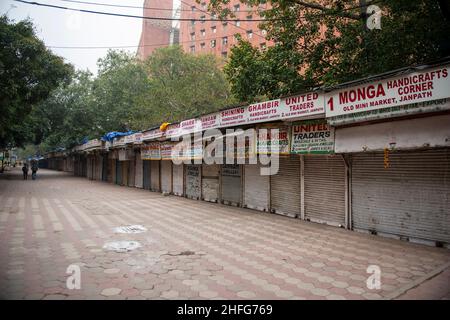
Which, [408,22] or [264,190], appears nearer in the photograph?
[408,22]

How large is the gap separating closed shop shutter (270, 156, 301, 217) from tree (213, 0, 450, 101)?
3.68 m

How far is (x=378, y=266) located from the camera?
5.30 m

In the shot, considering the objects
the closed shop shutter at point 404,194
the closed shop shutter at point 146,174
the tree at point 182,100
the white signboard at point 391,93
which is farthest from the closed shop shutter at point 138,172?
the white signboard at point 391,93

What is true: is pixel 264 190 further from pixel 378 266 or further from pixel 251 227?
pixel 378 266

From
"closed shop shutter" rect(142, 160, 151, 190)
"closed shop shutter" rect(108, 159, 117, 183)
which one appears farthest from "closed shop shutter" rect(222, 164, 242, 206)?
"closed shop shutter" rect(108, 159, 117, 183)

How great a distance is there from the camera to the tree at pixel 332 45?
9.54 meters

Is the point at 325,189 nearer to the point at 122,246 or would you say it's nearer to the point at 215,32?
the point at 122,246

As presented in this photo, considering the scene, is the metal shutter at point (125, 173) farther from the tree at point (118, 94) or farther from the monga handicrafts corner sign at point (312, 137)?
the monga handicrafts corner sign at point (312, 137)

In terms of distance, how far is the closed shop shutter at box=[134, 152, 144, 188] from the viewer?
21.8m

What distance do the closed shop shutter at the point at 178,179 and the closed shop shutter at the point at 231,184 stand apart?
12.8ft

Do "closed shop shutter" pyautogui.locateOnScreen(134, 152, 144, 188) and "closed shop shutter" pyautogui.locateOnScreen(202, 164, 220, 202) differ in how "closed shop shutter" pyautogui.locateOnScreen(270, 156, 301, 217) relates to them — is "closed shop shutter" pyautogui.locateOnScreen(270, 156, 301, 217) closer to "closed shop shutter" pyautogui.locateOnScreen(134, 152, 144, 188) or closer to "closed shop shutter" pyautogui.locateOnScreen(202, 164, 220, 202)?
"closed shop shutter" pyautogui.locateOnScreen(202, 164, 220, 202)

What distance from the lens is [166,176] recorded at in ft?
59.8
